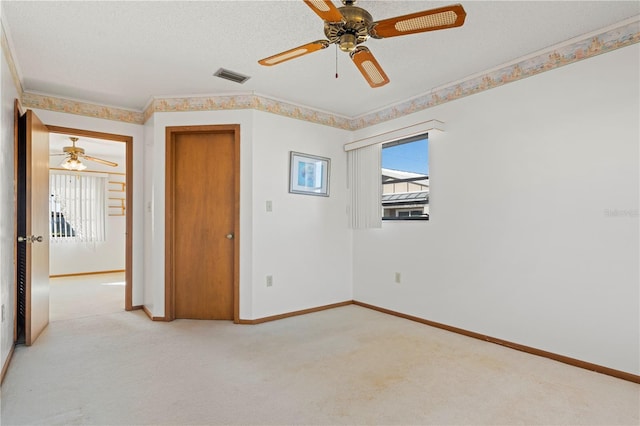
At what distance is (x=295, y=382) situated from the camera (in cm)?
225

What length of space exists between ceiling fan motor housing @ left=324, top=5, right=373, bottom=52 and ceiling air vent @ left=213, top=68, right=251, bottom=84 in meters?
1.43

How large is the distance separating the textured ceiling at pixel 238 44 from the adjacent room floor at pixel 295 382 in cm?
232

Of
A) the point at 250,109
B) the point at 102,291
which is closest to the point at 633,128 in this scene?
the point at 250,109

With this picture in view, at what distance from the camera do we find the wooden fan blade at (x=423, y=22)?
1.58 meters

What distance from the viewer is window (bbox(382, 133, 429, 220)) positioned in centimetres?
367

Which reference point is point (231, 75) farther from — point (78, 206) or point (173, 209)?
point (78, 206)

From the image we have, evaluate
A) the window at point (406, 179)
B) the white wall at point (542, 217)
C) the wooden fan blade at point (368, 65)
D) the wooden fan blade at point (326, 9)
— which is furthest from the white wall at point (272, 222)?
the wooden fan blade at point (326, 9)

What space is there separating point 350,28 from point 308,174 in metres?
2.26

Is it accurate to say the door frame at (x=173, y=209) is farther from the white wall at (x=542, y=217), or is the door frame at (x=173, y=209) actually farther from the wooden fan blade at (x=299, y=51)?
the white wall at (x=542, y=217)

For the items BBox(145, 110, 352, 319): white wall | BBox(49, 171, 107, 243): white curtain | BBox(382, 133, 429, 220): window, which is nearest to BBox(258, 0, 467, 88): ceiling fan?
BBox(145, 110, 352, 319): white wall

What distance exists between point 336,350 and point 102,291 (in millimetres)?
4018

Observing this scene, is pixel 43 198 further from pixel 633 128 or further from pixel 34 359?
pixel 633 128

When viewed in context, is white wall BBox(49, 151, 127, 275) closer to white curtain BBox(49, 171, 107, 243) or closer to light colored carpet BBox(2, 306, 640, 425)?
white curtain BBox(49, 171, 107, 243)

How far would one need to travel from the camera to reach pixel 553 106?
2.69m
